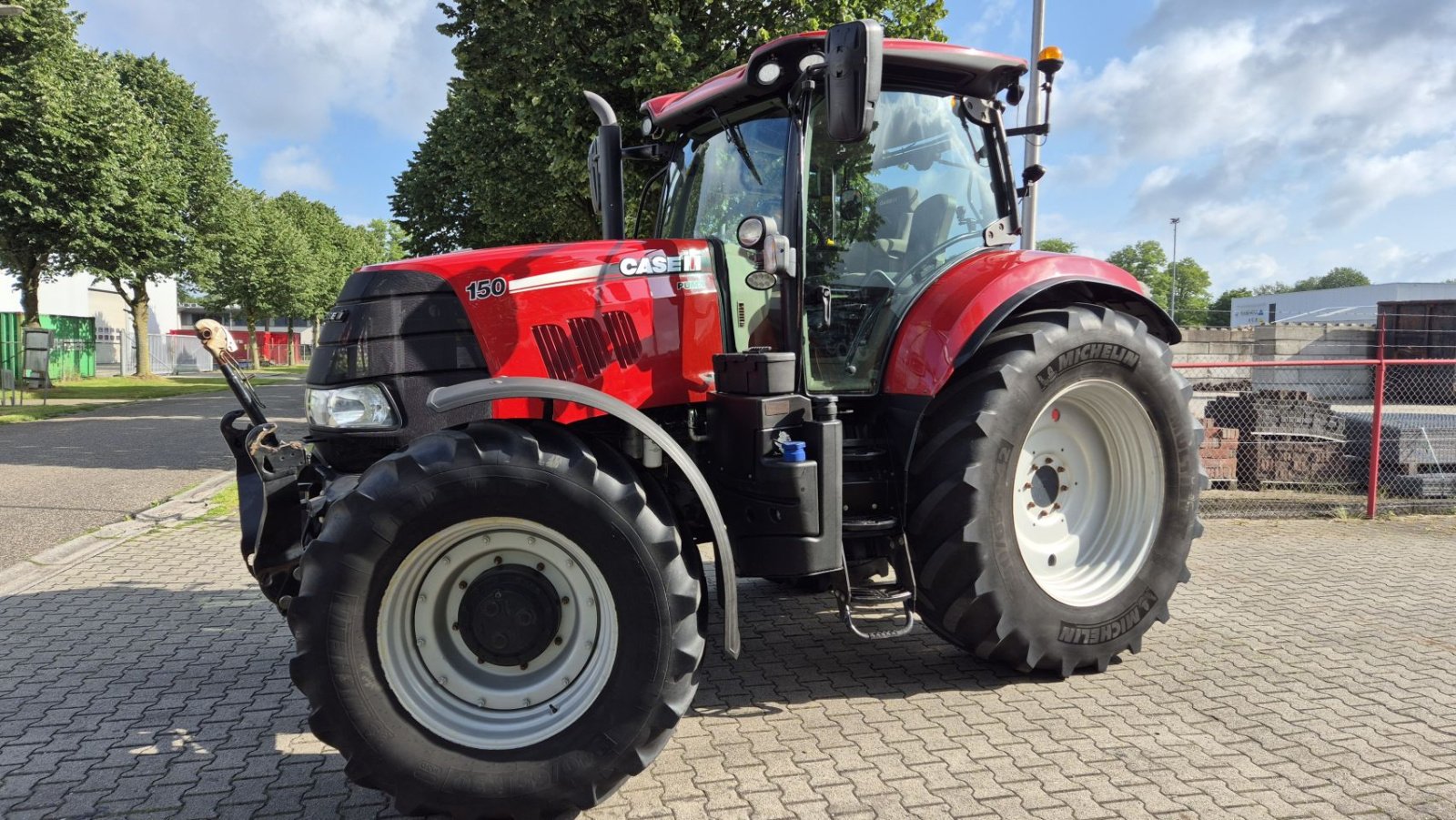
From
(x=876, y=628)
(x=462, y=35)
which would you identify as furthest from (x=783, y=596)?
(x=462, y=35)

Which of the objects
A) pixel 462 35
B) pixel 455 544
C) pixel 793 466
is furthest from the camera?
pixel 462 35

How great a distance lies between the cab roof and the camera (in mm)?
3584

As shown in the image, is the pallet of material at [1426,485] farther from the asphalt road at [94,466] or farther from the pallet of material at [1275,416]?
the asphalt road at [94,466]

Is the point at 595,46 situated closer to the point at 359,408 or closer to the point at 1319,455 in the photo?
the point at 359,408

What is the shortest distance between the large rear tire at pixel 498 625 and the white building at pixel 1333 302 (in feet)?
111

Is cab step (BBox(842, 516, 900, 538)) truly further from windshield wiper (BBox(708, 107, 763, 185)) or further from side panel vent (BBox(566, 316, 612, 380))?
windshield wiper (BBox(708, 107, 763, 185))

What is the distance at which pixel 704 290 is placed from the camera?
3547 mm

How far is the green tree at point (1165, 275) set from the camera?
92.4 metres

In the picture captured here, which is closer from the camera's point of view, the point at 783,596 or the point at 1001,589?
the point at 1001,589

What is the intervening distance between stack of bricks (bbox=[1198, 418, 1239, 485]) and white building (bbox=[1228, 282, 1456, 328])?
26345mm

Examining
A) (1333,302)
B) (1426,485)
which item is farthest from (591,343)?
(1333,302)

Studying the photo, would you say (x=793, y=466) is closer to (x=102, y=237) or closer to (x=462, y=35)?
(x=462, y=35)

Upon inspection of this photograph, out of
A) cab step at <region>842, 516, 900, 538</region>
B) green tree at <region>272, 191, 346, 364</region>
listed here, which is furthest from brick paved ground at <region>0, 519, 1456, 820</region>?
green tree at <region>272, 191, 346, 364</region>

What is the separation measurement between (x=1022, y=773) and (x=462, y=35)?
39.4 ft
